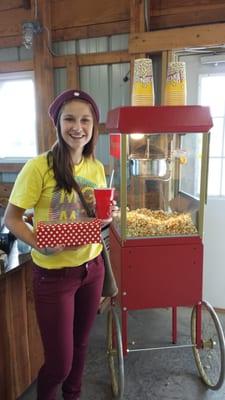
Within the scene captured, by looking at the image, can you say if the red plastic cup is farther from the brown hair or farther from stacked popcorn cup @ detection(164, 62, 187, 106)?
stacked popcorn cup @ detection(164, 62, 187, 106)

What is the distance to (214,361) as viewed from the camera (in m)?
2.20

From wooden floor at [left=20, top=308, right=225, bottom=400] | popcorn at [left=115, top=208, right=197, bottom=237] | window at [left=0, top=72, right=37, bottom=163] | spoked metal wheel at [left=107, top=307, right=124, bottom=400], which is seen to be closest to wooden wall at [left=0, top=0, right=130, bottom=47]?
window at [left=0, top=72, right=37, bottom=163]

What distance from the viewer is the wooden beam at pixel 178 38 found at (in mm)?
2451

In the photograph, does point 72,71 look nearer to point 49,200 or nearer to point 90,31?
point 90,31

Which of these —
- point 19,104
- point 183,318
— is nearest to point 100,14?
point 19,104

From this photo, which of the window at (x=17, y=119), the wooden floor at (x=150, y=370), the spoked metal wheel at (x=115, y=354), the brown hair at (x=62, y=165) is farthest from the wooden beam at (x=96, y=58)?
the wooden floor at (x=150, y=370)

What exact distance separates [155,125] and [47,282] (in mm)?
870

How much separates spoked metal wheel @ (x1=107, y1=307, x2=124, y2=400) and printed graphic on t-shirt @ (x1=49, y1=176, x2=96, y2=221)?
778 mm

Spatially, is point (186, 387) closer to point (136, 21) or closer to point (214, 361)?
point (214, 361)

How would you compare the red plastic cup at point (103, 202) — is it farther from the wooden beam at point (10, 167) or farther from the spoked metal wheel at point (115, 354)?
the wooden beam at point (10, 167)

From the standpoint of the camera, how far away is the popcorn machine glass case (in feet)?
5.47

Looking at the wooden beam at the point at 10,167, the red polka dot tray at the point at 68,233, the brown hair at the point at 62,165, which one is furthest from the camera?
the wooden beam at the point at 10,167

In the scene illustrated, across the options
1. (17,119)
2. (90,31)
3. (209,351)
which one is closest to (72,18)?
(90,31)

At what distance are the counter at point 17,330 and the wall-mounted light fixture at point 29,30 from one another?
1.89 m
